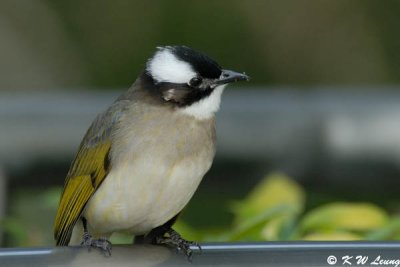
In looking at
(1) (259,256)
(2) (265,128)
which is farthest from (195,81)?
(2) (265,128)

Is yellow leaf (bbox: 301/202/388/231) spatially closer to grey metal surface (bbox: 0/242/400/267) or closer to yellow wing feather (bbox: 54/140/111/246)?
yellow wing feather (bbox: 54/140/111/246)

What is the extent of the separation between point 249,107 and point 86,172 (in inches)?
58.1

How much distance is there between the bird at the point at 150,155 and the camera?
3348 millimetres

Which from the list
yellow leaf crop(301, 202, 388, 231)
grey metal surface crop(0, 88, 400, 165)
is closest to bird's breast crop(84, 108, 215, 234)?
yellow leaf crop(301, 202, 388, 231)

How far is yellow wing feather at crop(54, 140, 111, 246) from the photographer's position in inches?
135

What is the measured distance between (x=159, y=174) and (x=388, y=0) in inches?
226

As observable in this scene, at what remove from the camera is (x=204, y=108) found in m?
3.53

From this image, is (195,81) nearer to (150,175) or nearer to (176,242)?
(150,175)

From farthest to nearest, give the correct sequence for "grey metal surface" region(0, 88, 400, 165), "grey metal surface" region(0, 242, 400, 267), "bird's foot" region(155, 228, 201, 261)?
"grey metal surface" region(0, 88, 400, 165) < "bird's foot" region(155, 228, 201, 261) < "grey metal surface" region(0, 242, 400, 267)

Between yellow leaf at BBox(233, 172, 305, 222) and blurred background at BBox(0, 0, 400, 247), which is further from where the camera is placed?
blurred background at BBox(0, 0, 400, 247)

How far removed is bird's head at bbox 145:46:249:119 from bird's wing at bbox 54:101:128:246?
0.15 m

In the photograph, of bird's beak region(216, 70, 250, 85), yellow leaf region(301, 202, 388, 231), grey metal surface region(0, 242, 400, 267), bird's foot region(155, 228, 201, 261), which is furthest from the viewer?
bird's beak region(216, 70, 250, 85)

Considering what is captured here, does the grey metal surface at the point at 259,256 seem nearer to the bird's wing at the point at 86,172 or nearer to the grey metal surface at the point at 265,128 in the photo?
the bird's wing at the point at 86,172

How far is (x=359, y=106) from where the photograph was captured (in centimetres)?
502
